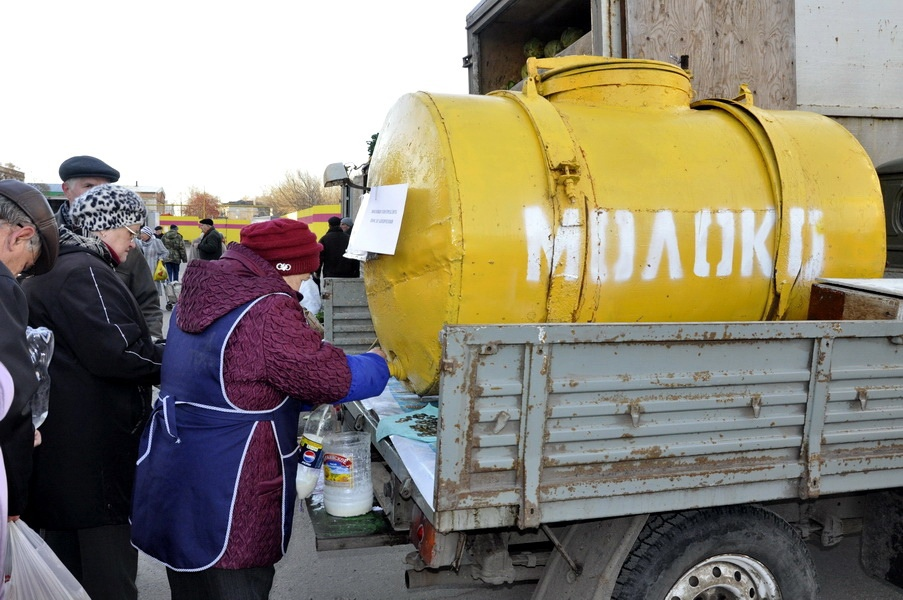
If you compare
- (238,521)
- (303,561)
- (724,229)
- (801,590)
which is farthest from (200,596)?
(724,229)

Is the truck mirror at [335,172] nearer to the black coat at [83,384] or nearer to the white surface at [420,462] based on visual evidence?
the black coat at [83,384]

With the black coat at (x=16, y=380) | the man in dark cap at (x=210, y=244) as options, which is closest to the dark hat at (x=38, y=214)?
the black coat at (x=16, y=380)

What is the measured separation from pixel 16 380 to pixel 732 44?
5.02 metres

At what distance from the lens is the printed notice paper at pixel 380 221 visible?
3086 mm

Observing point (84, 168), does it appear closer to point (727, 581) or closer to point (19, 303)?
point (19, 303)

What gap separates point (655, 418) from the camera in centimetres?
239

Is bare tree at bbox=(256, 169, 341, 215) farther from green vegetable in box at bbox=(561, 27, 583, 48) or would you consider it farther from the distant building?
green vegetable in box at bbox=(561, 27, 583, 48)

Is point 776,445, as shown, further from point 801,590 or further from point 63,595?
point 63,595

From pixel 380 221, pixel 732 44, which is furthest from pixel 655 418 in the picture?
pixel 732 44

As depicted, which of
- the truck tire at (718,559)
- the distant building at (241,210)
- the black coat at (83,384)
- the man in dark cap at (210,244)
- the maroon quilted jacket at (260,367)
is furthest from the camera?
the distant building at (241,210)

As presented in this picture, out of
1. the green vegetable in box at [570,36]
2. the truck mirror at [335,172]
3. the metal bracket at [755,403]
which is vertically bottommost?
the metal bracket at [755,403]

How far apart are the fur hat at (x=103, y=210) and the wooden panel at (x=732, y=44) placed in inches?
140

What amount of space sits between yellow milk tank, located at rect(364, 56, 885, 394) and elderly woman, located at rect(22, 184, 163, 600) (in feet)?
3.81

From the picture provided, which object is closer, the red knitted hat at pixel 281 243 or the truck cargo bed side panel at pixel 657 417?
the truck cargo bed side panel at pixel 657 417
